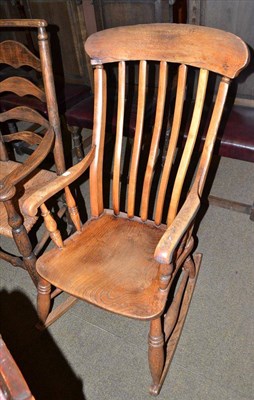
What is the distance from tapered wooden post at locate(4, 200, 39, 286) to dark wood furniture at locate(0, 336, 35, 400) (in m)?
0.66

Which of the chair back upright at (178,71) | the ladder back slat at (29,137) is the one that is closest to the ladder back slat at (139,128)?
the chair back upright at (178,71)

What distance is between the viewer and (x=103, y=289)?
1111mm

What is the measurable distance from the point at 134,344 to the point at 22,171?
2.89 feet

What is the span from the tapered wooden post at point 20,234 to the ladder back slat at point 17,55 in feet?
1.93

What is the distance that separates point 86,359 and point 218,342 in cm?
57

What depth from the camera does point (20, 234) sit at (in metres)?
1.31

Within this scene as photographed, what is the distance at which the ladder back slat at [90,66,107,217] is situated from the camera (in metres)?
1.21

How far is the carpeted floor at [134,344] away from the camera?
133cm

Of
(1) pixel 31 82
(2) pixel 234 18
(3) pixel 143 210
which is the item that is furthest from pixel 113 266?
(2) pixel 234 18

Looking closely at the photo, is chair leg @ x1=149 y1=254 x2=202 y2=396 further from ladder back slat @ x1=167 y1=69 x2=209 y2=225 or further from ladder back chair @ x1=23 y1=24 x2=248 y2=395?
ladder back slat @ x1=167 y1=69 x2=209 y2=225

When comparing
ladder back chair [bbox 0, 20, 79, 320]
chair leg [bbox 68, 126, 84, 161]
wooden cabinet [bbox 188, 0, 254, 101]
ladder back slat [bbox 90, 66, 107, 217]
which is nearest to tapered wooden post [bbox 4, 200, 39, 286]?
ladder back chair [bbox 0, 20, 79, 320]

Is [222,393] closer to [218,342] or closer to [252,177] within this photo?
[218,342]

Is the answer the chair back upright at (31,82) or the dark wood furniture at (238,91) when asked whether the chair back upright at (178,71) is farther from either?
the dark wood furniture at (238,91)

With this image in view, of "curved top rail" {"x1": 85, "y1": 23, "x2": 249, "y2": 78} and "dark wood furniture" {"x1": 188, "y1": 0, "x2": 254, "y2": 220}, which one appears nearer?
"curved top rail" {"x1": 85, "y1": 23, "x2": 249, "y2": 78}
